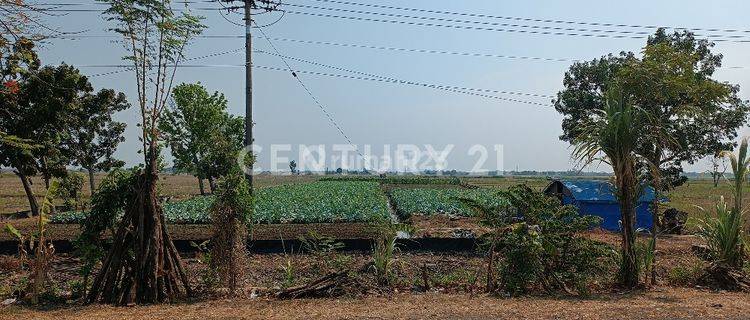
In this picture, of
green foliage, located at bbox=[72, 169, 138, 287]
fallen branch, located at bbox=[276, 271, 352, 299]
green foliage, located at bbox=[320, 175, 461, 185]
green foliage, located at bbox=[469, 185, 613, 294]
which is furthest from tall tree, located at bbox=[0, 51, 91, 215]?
green foliage, located at bbox=[320, 175, 461, 185]

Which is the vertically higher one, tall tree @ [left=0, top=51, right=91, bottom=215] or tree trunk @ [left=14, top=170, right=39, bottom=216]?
tall tree @ [left=0, top=51, right=91, bottom=215]

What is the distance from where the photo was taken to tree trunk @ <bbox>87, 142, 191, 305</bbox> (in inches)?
298

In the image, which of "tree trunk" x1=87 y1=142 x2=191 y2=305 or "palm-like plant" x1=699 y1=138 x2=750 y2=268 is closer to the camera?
"tree trunk" x1=87 y1=142 x2=191 y2=305

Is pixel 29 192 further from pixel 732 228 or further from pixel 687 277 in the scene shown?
pixel 732 228

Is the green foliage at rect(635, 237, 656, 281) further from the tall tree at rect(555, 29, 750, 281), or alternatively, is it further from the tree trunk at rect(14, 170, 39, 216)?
the tree trunk at rect(14, 170, 39, 216)

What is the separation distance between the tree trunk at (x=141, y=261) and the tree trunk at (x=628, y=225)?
689 cm

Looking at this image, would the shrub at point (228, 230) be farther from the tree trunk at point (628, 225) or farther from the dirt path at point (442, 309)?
the tree trunk at point (628, 225)

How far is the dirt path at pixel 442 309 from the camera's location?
663cm

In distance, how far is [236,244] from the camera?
26.4 ft

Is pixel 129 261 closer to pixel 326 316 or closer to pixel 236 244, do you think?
pixel 236 244

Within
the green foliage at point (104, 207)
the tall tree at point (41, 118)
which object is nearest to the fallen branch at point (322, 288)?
the green foliage at point (104, 207)

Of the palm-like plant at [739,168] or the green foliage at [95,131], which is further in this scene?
the green foliage at [95,131]

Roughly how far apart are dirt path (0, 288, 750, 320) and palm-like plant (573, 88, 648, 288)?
685mm

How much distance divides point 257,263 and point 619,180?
7511 mm
